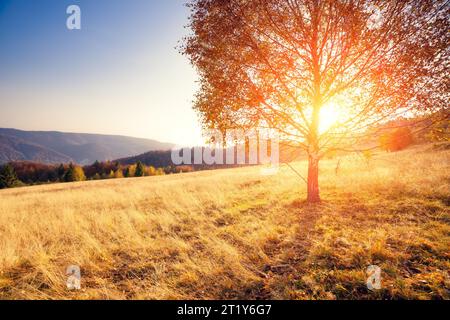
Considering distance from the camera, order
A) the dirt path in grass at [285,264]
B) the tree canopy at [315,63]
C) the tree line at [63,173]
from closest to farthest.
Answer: the dirt path in grass at [285,264], the tree canopy at [315,63], the tree line at [63,173]

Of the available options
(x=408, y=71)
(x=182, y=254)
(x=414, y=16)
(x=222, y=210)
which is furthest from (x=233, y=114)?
(x=414, y=16)

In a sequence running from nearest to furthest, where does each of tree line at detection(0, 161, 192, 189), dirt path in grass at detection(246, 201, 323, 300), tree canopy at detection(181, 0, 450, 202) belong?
dirt path in grass at detection(246, 201, 323, 300)
tree canopy at detection(181, 0, 450, 202)
tree line at detection(0, 161, 192, 189)

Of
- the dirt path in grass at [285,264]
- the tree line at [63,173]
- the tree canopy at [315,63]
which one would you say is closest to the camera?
the dirt path in grass at [285,264]

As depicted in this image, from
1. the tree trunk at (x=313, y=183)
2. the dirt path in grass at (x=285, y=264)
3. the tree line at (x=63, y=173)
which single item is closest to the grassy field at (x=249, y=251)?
the dirt path in grass at (x=285, y=264)

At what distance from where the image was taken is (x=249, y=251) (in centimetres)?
557

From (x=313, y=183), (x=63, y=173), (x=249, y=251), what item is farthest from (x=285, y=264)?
(x=63, y=173)

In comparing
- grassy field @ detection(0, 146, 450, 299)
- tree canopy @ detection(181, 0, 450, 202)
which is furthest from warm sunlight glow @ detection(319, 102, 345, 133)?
grassy field @ detection(0, 146, 450, 299)

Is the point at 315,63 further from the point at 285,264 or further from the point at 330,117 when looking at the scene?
the point at 285,264

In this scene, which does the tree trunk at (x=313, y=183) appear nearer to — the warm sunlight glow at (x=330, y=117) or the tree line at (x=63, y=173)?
the warm sunlight glow at (x=330, y=117)

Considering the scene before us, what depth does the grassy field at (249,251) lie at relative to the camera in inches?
158

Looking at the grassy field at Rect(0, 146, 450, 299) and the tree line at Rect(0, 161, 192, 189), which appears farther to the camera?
the tree line at Rect(0, 161, 192, 189)

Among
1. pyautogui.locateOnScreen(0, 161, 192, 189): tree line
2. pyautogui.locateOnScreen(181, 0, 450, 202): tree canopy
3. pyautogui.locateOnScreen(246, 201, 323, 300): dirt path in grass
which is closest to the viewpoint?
pyautogui.locateOnScreen(246, 201, 323, 300): dirt path in grass

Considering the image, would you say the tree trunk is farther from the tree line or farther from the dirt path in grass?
the tree line

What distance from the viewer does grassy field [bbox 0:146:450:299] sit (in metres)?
4.01
